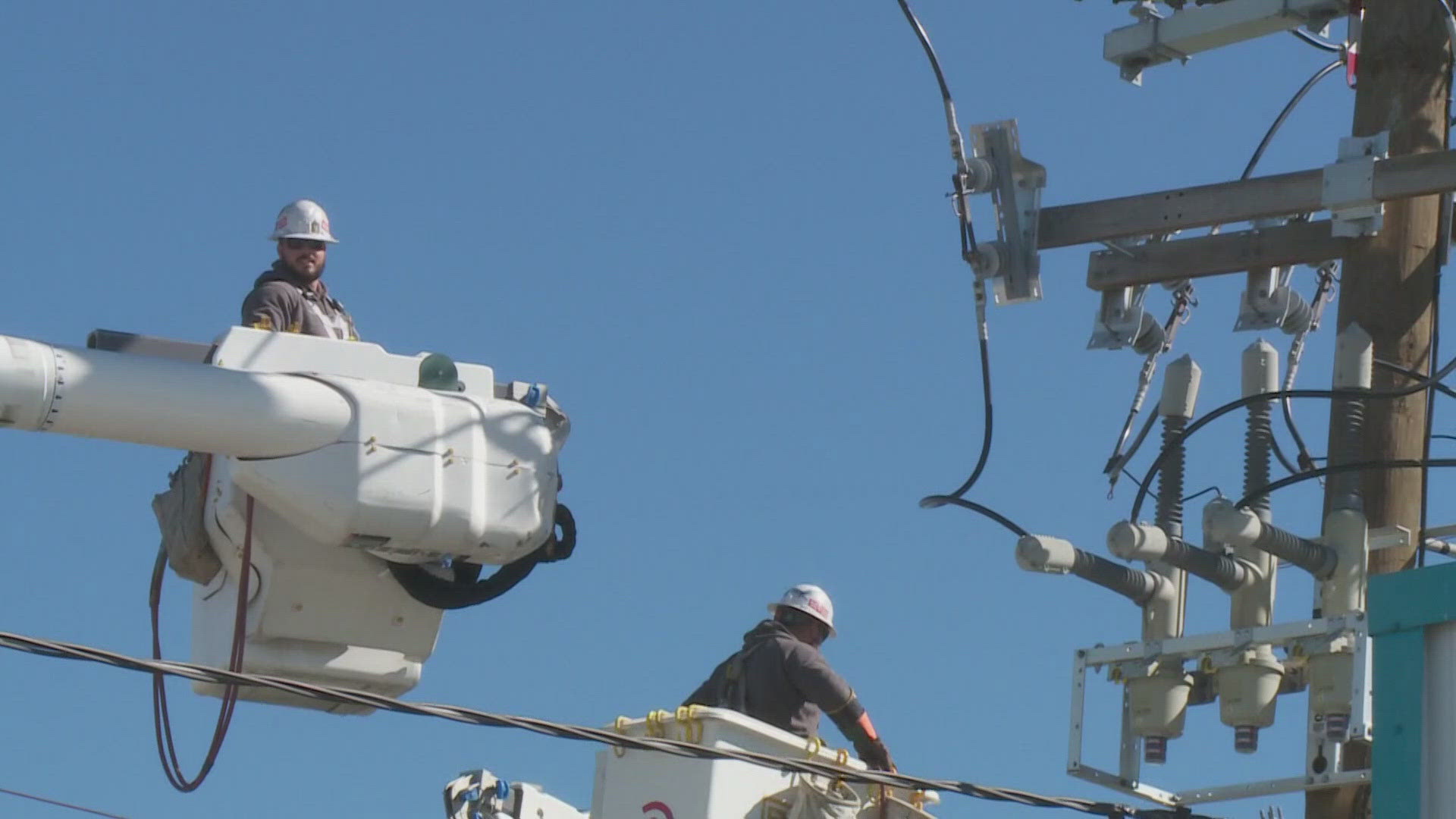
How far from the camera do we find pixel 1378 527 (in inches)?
442

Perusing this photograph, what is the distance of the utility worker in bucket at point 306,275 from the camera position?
33.7 feet

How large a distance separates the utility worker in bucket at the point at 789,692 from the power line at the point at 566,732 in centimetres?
117

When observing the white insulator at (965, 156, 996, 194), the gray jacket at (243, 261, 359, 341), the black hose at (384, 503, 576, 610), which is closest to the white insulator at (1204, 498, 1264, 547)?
the white insulator at (965, 156, 996, 194)

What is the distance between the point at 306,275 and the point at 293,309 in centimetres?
37

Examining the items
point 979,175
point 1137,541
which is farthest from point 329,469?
point 979,175

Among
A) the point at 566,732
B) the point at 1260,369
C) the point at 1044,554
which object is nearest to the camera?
the point at 566,732

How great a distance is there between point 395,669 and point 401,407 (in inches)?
41.8

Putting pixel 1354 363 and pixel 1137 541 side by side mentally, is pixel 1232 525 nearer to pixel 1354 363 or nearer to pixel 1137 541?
pixel 1137 541

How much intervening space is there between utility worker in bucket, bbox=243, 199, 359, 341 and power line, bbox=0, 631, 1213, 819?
1.41 metres

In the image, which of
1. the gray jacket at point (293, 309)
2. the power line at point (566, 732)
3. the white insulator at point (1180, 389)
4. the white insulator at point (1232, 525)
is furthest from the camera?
the white insulator at point (1180, 389)

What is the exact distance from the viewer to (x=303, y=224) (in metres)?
10.6

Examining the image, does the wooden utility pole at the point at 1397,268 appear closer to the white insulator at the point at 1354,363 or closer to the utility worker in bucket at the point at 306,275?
the white insulator at the point at 1354,363

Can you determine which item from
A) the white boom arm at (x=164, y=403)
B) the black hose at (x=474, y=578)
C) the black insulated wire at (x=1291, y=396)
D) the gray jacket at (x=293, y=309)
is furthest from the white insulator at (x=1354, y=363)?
the white boom arm at (x=164, y=403)

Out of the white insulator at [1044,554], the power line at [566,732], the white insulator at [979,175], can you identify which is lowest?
the power line at [566,732]
